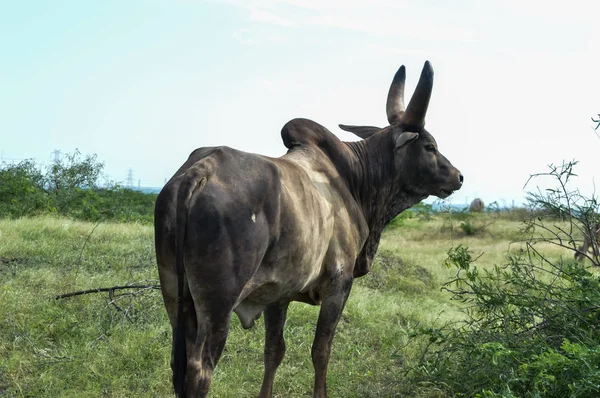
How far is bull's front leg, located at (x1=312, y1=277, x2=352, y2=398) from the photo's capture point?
4453mm

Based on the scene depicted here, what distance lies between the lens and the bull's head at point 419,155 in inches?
203

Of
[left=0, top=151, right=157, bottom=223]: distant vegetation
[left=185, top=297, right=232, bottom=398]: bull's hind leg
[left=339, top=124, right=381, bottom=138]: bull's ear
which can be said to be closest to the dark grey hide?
[left=185, top=297, right=232, bottom=398]: bull's hind leg

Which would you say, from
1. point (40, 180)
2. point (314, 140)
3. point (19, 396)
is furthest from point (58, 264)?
point (40, 180)

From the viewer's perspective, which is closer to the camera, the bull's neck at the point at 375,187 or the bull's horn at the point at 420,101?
the bull's horn at the point at 420,101

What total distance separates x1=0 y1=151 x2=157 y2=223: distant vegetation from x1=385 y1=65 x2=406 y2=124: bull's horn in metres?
8.73

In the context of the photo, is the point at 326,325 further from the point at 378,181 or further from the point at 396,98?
the point at 396,98

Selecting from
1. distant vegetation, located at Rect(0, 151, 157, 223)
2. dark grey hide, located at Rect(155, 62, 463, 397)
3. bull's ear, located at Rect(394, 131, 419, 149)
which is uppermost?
bull's ear, located at Rect(394, 131, 419, 149)

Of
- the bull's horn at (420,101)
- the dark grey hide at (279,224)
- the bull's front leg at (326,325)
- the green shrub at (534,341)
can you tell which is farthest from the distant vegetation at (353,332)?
the bull's horn at (420,101)

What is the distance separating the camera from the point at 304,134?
4840 mm

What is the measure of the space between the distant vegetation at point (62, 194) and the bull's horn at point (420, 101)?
30.4 ft

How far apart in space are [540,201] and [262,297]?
6.42ft

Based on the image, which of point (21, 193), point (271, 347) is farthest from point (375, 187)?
point (21, 193)

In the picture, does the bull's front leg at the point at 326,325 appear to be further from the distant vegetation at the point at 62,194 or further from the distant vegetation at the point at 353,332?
the distant vegetation at the point at 62,194

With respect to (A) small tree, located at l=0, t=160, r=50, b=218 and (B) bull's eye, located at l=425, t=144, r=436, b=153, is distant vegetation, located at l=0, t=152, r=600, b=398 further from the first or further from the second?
(A) small tree, located at l=0, t=160, r=50, b=218
